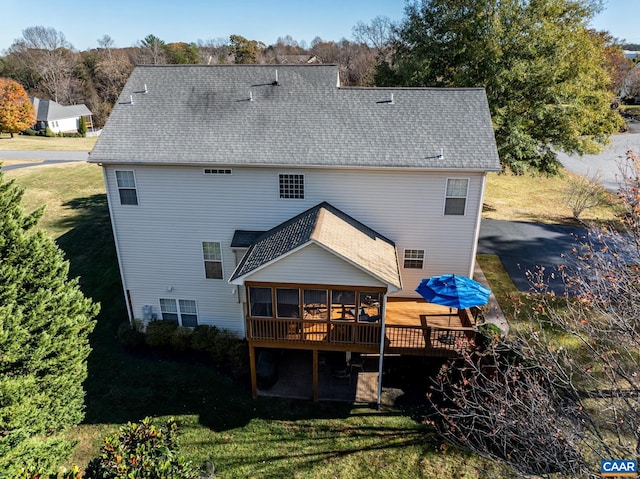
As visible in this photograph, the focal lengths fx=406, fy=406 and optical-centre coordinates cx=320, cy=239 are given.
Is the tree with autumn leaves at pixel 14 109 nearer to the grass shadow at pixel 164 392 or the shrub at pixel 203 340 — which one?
the grass shadow at pixel 164 392

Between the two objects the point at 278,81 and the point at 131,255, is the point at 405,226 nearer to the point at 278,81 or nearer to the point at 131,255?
the point at 278,81

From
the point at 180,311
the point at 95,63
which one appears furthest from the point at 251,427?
the point at 95,63

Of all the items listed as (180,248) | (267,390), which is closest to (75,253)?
(180,248)

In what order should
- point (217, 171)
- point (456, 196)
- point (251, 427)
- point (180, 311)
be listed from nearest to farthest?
1. point (251, 427)
2. point (456, 196)
3. point (217, 171)
4. point (180, 311)

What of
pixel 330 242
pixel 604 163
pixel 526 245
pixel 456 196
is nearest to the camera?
pixel 330 242

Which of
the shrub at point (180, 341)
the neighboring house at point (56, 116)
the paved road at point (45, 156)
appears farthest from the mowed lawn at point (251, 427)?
the neighboring house at point (56, 116)

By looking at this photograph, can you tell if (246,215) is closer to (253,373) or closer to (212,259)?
(212,259)

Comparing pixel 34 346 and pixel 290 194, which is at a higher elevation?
pixel 290 194
